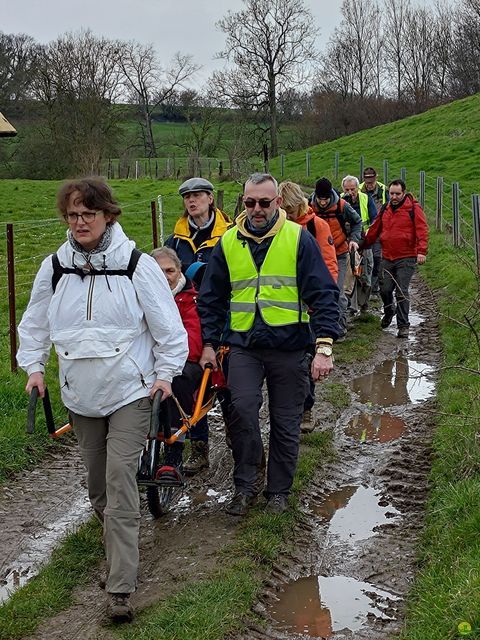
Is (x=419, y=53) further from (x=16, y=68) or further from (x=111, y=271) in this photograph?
(x=111, y=271)

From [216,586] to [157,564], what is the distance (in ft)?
1.91

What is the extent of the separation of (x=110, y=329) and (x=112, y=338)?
0.05 metres

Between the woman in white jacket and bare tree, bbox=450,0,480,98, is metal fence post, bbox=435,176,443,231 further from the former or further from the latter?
bare tree, bbox=450,0,480,98

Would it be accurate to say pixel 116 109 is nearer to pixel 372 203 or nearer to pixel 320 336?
pixel 372 203

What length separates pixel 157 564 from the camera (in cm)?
520

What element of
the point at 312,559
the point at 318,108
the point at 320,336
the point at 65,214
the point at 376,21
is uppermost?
the point at 376,21

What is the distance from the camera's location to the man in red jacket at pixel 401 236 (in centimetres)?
1168

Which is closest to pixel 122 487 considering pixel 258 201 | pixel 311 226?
pixel 258 201

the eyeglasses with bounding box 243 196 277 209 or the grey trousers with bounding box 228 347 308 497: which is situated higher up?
the eyeglasses with bounding box 243 196 277 209

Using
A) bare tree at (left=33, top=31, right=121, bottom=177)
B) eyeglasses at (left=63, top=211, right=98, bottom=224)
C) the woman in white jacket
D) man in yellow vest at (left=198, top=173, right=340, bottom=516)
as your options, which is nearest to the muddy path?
man in yellow vest at (left=198, top=173, right=340, bottom=516)

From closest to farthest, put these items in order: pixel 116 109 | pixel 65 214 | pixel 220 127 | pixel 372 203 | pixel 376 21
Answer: pixel 65 214 → pixel 372 203 → pixel 116 109 → pixel 220 127 → pixel 376 21

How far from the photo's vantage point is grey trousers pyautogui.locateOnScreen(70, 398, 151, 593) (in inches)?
177

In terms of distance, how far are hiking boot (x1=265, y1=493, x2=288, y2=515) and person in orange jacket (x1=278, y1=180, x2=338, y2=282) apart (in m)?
2.26

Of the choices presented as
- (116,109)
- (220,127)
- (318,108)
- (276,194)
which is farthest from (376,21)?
(276,194)
